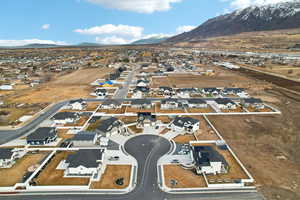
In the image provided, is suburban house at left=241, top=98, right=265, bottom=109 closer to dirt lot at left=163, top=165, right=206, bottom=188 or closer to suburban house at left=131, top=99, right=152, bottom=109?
suburban house at left=131, top=99, right=152, bottom=109

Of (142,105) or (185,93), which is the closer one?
(142,105)

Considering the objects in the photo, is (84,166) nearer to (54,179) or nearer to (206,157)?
(54,179)

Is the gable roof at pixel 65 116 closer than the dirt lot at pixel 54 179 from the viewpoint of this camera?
No

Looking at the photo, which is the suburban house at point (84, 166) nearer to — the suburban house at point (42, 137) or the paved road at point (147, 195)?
the paved road at point (147, 195)

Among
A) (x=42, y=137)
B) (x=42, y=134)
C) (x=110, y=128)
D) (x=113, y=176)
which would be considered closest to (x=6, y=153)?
(x=42, y=137)

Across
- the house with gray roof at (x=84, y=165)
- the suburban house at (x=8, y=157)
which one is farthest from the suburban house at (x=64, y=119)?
the house with gray roof at (x=84, y=165)

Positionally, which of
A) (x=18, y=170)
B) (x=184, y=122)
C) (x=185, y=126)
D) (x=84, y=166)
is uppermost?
(x=184, y=122)
